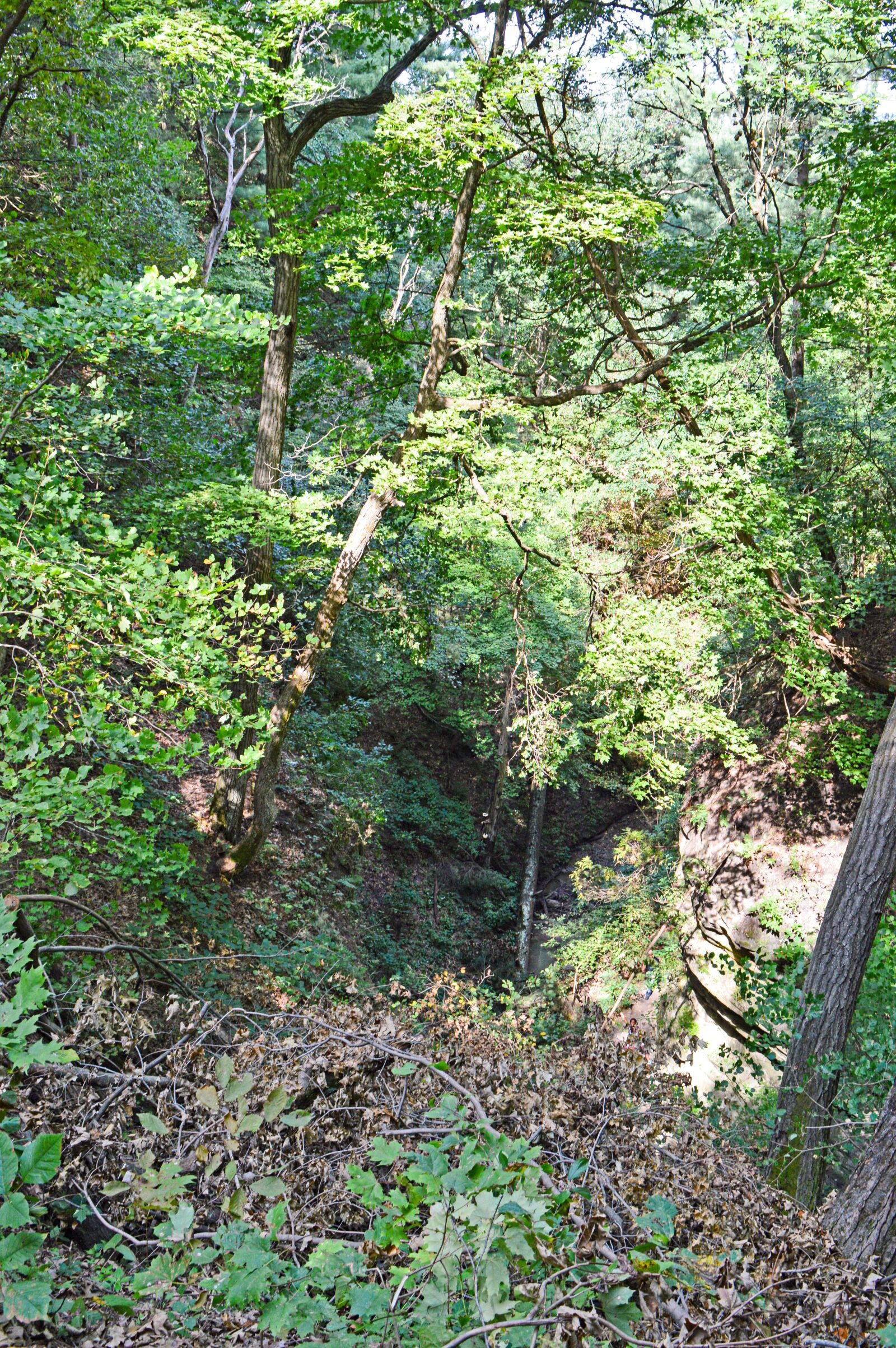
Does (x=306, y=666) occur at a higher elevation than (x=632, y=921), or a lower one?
higher

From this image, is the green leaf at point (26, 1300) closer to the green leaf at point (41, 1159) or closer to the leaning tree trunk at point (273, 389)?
the green leaf at point (41, 1159)

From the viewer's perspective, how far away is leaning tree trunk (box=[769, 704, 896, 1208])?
5355mm

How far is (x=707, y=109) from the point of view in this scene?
348 inches

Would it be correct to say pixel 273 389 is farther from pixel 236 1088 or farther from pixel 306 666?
pixel 236 1088

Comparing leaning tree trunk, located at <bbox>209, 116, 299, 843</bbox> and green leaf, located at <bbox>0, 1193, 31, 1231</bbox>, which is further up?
leaning tree trunk, located at <bbox>209, 116, 299, 843</bbox>

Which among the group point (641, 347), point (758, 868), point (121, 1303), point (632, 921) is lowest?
point (632, 921)

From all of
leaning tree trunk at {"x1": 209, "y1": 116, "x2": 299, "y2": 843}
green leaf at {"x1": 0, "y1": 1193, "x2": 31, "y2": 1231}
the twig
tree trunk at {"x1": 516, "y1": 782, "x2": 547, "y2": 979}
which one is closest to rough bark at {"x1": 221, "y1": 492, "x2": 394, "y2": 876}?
leaning tree trunk at {"x1": 209, "y1": 116, "x2": 299, "y2": 843}

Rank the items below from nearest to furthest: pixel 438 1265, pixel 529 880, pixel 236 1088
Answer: pixel 438 1265, pixel 236 1088, pixel 529 880

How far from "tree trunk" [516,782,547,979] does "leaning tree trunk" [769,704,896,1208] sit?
937cm

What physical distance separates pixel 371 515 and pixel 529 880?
1027cm

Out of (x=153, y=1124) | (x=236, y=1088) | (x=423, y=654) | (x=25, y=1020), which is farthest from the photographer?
(x=423, y=654)

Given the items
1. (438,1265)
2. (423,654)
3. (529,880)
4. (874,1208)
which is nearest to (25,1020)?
(438,1265)

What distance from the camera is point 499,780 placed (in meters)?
16.6

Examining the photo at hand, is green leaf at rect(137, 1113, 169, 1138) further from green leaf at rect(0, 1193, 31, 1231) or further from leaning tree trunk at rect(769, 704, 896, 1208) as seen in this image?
leaning tree trunk at rect(769, 704, 896, 1208)
